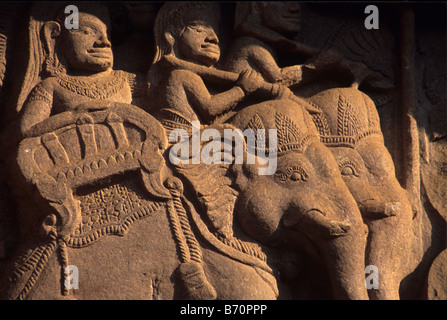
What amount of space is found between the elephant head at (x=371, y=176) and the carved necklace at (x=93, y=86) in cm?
135

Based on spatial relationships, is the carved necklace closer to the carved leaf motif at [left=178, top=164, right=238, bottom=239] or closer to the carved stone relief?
the carved stone relief

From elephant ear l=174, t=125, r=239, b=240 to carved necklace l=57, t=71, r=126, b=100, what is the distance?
761 millimetres

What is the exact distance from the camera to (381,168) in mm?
4562

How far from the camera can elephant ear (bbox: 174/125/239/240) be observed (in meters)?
4.29

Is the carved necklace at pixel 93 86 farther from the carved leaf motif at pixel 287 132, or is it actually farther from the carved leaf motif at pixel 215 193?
the carved leaf motif at pixel 287 132

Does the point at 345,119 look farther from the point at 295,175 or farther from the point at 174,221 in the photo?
the point at 174,221

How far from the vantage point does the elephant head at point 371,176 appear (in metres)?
4.34

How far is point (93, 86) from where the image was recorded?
15.4 feet

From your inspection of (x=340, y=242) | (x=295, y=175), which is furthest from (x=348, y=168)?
(x=340, y=242)

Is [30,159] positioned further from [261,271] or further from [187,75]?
[261,271]

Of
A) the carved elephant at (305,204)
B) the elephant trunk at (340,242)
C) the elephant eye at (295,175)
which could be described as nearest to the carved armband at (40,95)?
the carved elephant at (305,204)

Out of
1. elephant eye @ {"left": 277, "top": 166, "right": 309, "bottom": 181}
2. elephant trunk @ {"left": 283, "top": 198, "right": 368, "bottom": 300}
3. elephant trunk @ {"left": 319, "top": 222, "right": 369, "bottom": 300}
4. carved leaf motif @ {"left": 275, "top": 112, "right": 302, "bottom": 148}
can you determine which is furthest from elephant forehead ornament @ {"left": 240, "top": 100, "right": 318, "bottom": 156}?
elephant trunk @ {"left": 319, "top": 222, "right": 369, "bottom": 300}

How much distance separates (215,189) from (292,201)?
1.58ft

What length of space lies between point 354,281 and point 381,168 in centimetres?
81
